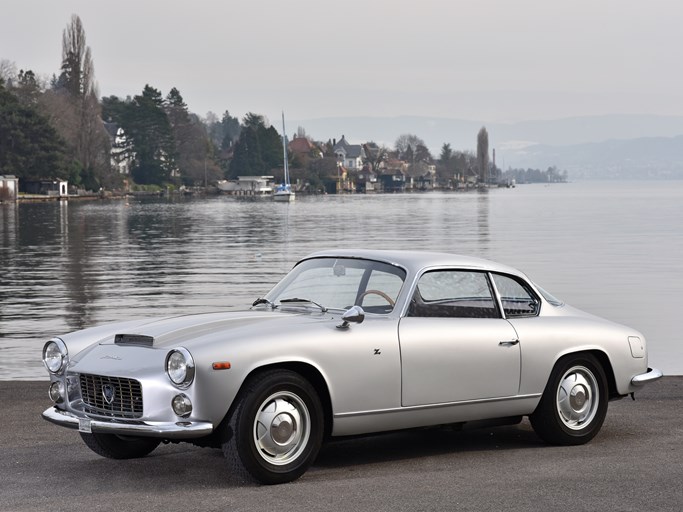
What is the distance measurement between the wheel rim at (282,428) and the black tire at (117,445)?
1142mm

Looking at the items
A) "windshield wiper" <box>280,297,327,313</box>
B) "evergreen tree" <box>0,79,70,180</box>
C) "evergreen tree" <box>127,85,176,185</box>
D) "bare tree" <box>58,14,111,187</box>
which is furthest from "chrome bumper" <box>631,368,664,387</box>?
"evergreen tree" <box>127,85,176,185</box>

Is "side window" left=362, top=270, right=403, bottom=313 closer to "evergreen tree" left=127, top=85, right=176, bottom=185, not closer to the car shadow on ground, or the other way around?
the car shadow on ground

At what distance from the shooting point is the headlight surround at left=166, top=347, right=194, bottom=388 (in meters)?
7.16

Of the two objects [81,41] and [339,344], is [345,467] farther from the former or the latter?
[81,41]

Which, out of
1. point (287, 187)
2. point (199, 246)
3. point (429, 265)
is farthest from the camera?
point (287, 187)

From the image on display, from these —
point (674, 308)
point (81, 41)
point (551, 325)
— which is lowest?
point (674, 308)

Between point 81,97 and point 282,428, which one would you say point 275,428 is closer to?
point 282,428

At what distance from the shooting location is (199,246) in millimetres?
55125

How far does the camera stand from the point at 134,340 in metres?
7.71

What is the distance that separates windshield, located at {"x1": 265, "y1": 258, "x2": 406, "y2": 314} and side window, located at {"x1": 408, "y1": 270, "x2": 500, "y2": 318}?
19 cm

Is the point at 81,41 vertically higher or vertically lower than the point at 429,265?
higher

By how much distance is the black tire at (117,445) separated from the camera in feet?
26.9

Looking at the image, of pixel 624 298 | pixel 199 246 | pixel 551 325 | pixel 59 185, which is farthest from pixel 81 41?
pixel 551 325

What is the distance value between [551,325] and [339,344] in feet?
6.79
